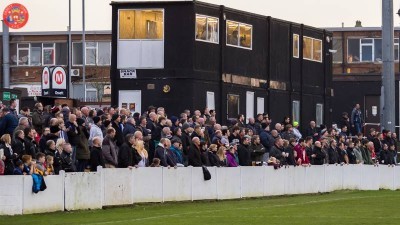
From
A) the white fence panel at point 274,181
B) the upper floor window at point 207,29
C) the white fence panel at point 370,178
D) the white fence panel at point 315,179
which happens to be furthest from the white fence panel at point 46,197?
the white fence panel at point 370,178

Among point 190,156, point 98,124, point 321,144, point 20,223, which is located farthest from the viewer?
point 321,144

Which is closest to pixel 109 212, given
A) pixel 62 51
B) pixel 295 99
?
pixel 295 99

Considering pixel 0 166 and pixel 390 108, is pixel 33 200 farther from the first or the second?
pixel 390 108

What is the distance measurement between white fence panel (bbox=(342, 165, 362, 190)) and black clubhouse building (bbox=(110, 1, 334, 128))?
5744 mm

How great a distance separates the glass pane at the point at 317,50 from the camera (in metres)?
65.1

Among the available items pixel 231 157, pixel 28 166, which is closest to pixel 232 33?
pixel 231 157

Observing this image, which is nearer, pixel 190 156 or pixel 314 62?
pixel 190 156

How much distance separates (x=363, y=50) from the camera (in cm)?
10031

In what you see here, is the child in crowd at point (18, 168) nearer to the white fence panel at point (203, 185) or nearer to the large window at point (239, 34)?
the white fence panel at point (203, 185)

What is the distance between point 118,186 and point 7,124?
348cm

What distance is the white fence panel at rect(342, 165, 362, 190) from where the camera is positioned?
50344 millimetres

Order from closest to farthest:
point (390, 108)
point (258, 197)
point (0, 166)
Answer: point (0, 166) < point (258, 197) < point (390, 108)

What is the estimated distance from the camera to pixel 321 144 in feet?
159

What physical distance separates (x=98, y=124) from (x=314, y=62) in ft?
97.3
